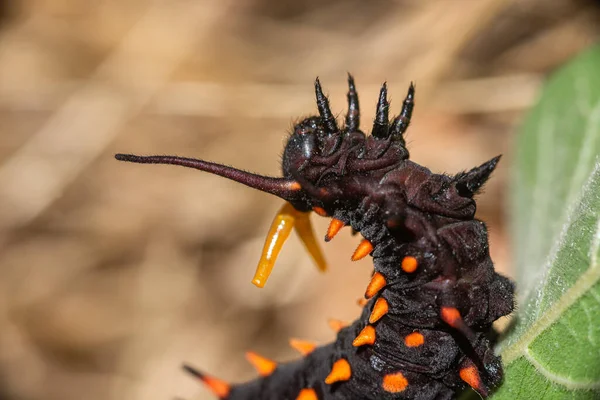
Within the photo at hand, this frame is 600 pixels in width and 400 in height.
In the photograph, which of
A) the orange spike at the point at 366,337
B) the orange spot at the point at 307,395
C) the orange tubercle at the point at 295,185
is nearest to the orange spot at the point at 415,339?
the orange spike at the point at 366,337

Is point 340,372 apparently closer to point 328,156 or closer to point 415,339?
point 415,339

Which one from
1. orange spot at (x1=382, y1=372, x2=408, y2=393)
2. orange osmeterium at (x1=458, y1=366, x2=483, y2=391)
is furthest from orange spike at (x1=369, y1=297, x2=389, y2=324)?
orange osmeterium at (x1=458, y1=366, x2=483, y2=391)

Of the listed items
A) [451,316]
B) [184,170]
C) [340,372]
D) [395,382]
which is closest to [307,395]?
[340,372]

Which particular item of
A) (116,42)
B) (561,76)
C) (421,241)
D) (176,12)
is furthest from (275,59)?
(421,241)

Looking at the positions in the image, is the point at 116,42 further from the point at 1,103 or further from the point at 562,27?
the point at 562,27

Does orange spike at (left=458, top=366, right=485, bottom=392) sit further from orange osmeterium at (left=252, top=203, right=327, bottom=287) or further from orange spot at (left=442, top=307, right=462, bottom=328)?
orange osmeterium at (left=252, top=203, right=327, bottom=287)

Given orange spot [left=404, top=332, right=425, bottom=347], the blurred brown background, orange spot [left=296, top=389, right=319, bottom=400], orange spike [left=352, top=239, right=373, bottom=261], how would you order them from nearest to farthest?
orange spike [left=352, top=239, right=373, bottom=261] < orange spot [left=404, top=332, right=425, bottom=347] < orange spot [left=296, top=389, right=319, bottom=400] < the blurred brown background
